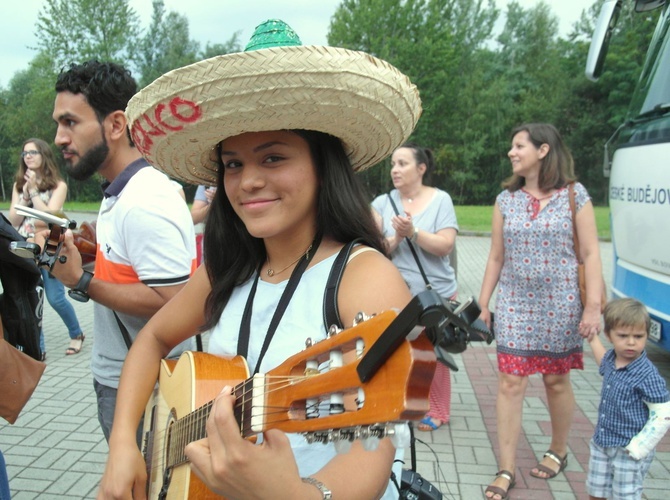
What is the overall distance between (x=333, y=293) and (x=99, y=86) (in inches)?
67.9

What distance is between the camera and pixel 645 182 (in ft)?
13.2

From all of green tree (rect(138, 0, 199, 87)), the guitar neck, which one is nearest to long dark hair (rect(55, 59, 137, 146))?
the guitar neck

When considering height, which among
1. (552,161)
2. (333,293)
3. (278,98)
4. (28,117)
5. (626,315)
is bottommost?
(28,117)

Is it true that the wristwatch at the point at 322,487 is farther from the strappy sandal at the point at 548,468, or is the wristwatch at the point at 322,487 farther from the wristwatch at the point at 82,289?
the strappy sandal at the point at 548,468

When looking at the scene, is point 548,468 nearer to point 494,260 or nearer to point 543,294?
point 543,294

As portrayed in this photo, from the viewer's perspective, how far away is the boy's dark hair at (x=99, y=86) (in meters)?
2.56

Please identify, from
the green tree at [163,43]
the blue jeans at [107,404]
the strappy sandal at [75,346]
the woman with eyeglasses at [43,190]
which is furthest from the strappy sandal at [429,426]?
the green tree at [163,43]

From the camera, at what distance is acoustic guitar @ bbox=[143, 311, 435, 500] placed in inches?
35.8

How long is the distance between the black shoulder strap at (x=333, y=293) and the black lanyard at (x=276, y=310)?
0.12 meters

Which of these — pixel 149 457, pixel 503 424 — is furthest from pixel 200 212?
pixel 149 457

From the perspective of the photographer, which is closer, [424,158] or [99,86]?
[99,86]

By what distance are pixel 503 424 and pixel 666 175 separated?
6.25 ft

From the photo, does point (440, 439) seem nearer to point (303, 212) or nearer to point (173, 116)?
point (303, 212)

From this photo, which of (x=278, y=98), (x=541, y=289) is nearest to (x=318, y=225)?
(x=278, y=98)
